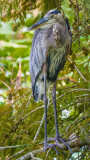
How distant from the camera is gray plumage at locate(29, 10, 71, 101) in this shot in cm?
222

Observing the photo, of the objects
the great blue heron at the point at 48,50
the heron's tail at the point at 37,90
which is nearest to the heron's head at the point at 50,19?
the great blue heron at the point at 48,50

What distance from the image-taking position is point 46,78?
101 inches

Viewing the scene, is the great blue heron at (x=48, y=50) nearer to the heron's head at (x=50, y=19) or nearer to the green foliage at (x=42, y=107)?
the heron's head at (x=50, y=19)

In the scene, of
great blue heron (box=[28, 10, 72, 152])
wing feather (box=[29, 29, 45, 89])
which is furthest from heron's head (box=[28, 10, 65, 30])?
wing feather (box=[29, 29, 45, 89])

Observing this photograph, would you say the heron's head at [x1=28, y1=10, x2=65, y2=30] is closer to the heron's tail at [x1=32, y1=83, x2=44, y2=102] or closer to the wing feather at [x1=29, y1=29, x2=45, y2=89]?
the wing feather at [x1=29, y1=29, x2=45, y2=89]

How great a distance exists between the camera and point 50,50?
92.9 inches

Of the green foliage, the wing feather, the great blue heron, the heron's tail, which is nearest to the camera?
the green foliage

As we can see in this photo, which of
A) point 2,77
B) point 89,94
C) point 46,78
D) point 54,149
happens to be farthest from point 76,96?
point 2,77

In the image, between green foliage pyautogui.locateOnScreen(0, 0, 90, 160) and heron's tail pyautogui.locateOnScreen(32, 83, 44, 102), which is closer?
green foliage pyautogui.locateOnScreen(0, 0, 90, 160)

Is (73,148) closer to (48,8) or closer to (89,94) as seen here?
(89,94)

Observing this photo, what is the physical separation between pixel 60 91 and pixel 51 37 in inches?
25.9

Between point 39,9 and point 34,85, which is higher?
point 39,9

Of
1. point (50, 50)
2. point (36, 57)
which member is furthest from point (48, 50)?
point (36, 57)

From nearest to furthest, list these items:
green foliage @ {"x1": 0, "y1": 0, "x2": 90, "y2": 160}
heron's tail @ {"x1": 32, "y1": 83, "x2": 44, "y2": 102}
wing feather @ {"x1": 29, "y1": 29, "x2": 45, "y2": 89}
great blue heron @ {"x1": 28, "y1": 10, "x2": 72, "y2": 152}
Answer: green foliage @ {"x1": 0, "y1": 0, "x2": 90, "y2": 160}, great blue heron @ {"x1": 28, "y1": 10, "x2": 72, "y2": 152}, wing feather @ {"x1": 29, "y1": 29, "x2": 45, "y2": 89}, heron's tail @ {"x1": 32, "y1": 83, "x2": 44, "y2": 102}
